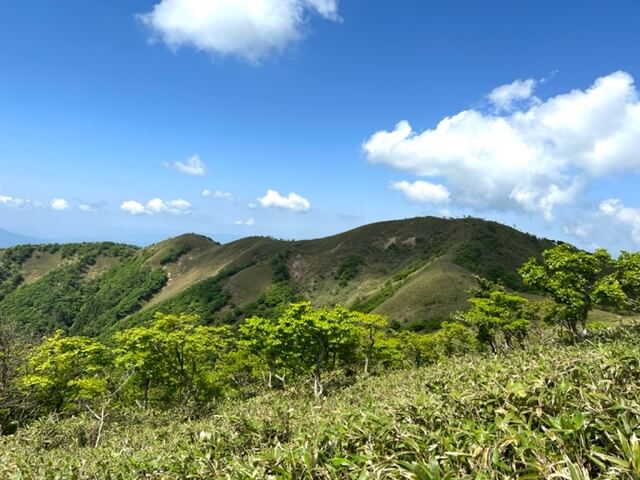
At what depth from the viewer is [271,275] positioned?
5128 inches

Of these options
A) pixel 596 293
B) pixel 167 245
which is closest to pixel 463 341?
pixel 596 293

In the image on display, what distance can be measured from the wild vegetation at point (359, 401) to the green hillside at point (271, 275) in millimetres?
43236

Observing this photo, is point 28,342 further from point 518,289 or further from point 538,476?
point 518,289

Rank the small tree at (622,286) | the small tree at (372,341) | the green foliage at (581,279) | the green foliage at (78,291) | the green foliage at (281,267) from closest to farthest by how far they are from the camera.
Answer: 1. the small tree at (622,286)
2. the green foliage at (581,279)
3. the small tree at (372,341)
4. the green foliage at (281,267)
5. the green foliage at (78,291)

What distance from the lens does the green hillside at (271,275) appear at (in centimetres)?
9244

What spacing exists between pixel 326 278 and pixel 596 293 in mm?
104091

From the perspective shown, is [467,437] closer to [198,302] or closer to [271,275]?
[198,302]

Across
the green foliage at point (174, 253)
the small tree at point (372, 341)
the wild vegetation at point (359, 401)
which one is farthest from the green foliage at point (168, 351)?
the green foliage at point (174, 253)

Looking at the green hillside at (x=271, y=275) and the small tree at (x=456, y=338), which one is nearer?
the small tree at (x=456, y=338)

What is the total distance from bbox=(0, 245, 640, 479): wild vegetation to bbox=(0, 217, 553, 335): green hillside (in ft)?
142

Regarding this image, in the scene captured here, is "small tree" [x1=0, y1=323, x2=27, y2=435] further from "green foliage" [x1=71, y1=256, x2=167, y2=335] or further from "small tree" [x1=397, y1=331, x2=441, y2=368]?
"green foliage" [x1=71, y1=256, x2=167, y2=335]

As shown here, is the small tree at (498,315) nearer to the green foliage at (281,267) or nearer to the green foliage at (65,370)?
the green foliage at (65,370)

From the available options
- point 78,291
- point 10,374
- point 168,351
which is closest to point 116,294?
point 78,291

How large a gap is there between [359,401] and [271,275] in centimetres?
11672
